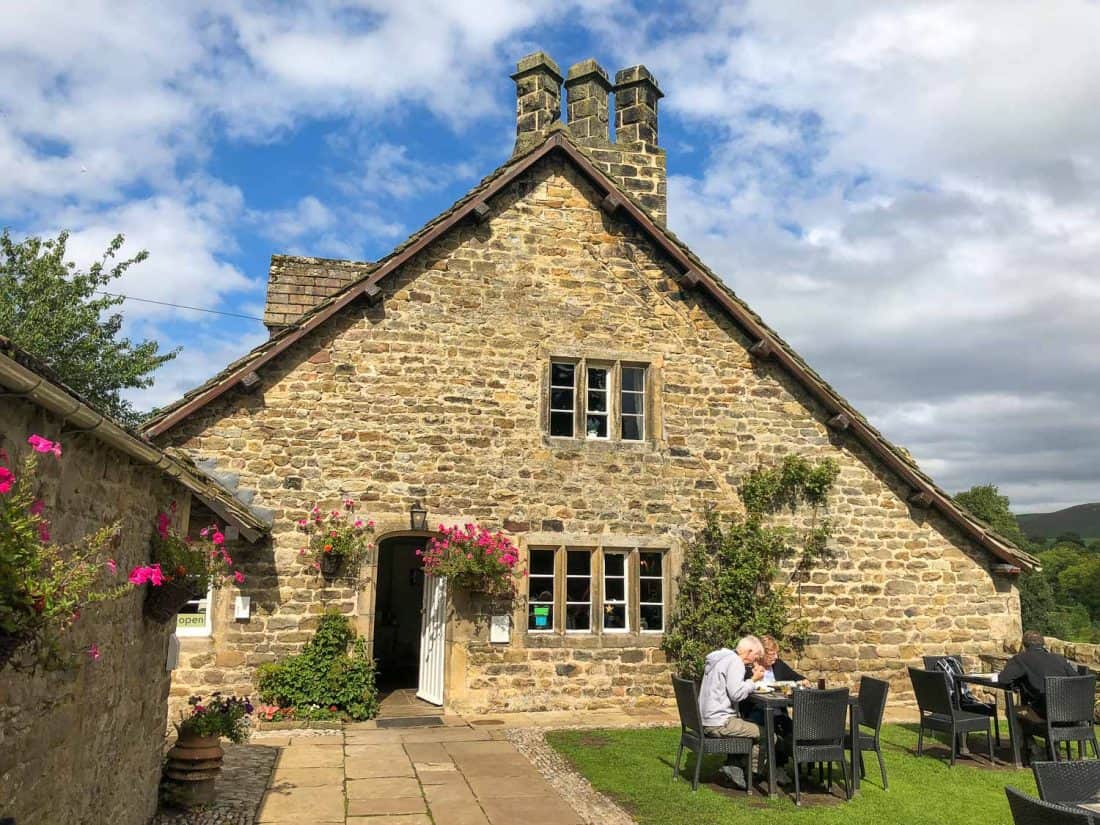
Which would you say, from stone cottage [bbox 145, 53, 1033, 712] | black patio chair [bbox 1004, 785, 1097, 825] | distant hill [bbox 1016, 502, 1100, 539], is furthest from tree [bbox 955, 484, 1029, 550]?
distant hill [bbox 1016, 502, 1100, 539]

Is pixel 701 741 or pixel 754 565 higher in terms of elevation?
pixel 754 565

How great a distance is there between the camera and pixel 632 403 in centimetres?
1241

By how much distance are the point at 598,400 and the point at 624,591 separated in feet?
8.93

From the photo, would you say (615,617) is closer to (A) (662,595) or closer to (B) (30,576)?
(A) (662,595)

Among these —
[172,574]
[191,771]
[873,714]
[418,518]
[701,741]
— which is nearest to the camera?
[172,574]

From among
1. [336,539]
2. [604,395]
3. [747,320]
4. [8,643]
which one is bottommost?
[8,643]

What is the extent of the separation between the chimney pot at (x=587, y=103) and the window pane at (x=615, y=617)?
7493 mm

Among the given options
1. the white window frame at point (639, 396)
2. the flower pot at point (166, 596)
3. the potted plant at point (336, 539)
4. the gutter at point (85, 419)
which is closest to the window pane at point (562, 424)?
the white window frame at point (639, 396)

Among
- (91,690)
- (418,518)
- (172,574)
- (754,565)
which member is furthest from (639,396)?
(91,690)

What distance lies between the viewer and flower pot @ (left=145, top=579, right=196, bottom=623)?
5801mm

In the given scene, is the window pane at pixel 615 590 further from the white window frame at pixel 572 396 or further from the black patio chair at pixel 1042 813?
the black patio chair at pixel 1042 813

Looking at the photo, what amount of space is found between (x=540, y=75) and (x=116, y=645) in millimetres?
11436

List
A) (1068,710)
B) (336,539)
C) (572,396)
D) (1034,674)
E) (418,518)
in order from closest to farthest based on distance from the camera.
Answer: (1068,710) → (1034,674) → (336,539) → (418,518) → (572,396)

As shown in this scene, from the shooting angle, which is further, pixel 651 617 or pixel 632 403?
pixel 632 403
